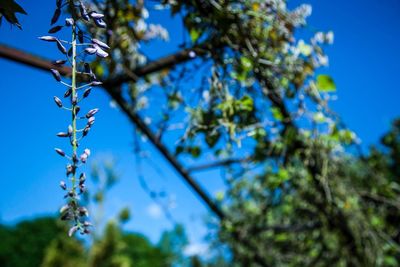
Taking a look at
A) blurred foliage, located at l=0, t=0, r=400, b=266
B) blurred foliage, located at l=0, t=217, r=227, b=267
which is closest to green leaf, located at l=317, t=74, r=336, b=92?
blurred foliage, located at l=0, t=0, r=400, b=266

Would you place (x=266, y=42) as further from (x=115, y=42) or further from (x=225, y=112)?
(x=115, y=42)

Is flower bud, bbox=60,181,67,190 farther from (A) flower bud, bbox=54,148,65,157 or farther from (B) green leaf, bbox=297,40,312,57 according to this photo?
(B) green leaf, bbox=297,40,312,57

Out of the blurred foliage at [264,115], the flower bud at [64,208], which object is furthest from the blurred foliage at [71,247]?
the flower bud at [64,208]

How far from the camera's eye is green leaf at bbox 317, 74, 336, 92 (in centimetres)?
140

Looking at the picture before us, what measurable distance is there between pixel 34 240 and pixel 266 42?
3241 cm

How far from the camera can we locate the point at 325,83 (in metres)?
1.42

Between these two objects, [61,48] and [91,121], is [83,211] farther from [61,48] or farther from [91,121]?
[61,48]

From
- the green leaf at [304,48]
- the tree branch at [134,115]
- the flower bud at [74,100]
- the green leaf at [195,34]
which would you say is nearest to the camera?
the flower bud at [74,100]

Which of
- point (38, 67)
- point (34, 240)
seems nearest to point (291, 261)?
point (38, 67)

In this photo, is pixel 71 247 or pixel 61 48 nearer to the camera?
pixel 61 48

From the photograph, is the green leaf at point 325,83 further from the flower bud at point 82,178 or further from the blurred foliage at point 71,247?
the blurred foliage at point 71,247

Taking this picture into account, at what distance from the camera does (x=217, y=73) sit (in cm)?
124

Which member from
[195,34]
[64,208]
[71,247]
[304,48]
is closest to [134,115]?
[195,34]

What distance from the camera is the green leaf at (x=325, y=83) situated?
1.40 meters
